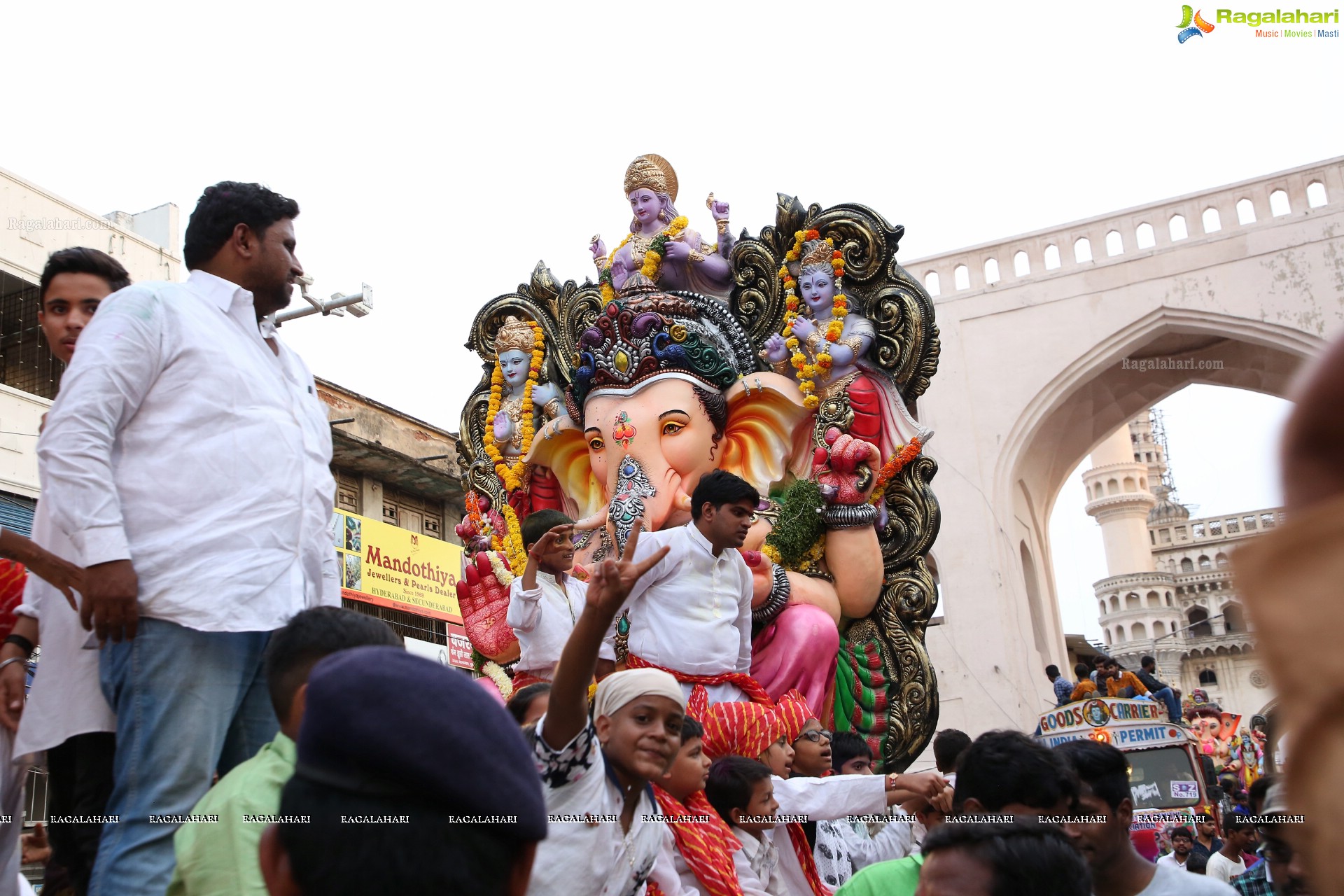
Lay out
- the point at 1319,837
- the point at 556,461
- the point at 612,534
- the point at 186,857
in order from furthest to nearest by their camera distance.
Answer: the point at 556,461
the point at 612,534
the point at 186,857
the point at 1319,837

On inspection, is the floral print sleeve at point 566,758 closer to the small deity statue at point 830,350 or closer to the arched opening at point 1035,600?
the small deity statue at point 830,350

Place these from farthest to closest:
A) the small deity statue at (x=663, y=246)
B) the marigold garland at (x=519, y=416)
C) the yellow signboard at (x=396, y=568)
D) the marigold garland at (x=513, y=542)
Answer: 1. the yellow signboard at (x=396, y=568)
2. the marigold garland at (x=519, y=416)
3. the small deity statue at (x=663, y=246)
4. the marigold garland at (x=513, y=542)

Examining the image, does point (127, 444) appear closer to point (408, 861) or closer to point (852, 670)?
point (408, 861)

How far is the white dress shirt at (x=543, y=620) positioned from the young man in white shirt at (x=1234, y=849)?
365cm

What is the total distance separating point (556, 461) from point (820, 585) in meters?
1.92

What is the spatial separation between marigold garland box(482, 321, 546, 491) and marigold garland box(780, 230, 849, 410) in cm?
159

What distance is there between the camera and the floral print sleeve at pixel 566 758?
8.80 ft

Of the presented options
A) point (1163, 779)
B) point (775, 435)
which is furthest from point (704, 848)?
point (1163, 779)

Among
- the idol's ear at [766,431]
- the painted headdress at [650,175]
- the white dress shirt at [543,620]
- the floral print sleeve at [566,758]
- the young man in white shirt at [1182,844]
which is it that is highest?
the painted headdress at [650,175]

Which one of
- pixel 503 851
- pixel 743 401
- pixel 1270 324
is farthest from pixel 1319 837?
pixel 1270 324

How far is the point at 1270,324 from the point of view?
1831 centimetres

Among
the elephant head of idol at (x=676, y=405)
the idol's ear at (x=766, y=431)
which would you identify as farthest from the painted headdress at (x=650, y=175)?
the idol's ear at (x=766, y=431)

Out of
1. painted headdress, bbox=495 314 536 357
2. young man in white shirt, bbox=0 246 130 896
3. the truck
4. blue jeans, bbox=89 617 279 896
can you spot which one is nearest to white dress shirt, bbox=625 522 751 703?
blue jeans, bbox=89 617 279 896

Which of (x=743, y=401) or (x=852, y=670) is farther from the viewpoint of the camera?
(x=743, y=401)
